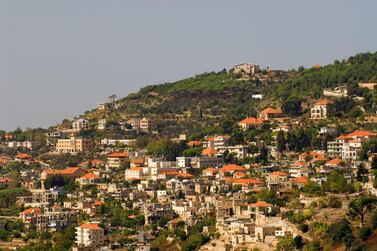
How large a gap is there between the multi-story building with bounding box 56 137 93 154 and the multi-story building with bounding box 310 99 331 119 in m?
15.9

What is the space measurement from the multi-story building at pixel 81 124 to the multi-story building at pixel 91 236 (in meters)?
30.7

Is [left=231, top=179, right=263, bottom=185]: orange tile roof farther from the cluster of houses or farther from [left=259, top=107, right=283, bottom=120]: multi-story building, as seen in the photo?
[left=259, top=107, right=283, bottom=120]: multi-story building

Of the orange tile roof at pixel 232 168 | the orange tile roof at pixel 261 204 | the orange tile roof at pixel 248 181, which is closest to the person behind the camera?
the orange tile roof at pixel 261 204

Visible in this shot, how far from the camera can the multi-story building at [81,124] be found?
90.1m

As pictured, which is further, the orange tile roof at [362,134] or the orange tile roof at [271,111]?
the orange tile roof at [271,111]

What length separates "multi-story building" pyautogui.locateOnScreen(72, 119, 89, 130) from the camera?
90.1 m

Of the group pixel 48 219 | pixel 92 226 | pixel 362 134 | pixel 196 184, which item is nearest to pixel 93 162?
pixel 48 219

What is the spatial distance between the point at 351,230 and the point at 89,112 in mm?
49757

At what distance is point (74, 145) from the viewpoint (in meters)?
84.1

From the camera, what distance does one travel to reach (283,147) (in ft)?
232

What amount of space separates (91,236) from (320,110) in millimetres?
23007

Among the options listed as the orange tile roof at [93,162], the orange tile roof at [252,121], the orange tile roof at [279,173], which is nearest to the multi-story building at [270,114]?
the orange tile roof at [252,121]

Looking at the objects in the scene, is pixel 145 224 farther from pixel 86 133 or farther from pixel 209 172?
pixel 86 133

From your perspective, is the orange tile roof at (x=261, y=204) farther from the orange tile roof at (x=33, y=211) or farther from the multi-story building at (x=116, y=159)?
the multi-story building at (x=116, y=159)
